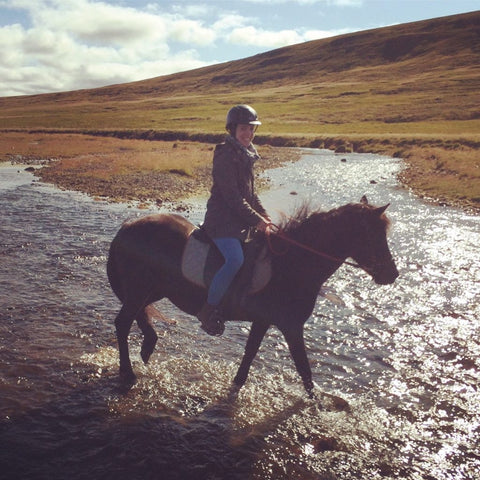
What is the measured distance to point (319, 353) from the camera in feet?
26.4

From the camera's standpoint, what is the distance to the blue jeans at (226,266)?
604 cm

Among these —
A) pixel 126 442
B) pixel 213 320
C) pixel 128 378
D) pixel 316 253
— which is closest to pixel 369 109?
pixel 316 253

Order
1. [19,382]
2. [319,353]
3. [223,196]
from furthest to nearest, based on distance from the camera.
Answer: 1. [319,353]
2. [19,382]
3. [223,196]

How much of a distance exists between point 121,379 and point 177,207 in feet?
48.3

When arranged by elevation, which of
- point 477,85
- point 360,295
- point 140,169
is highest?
point 477,85

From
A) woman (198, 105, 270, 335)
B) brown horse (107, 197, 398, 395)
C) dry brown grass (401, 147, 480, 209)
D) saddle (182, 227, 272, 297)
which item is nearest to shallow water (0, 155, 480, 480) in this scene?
brown horse (107, 197, 398, 395)

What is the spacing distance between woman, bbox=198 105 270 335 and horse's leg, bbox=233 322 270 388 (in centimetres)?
54

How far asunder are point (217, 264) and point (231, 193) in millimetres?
1062

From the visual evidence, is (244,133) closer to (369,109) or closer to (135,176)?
(135,176)

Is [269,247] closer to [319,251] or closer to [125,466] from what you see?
[319,251]

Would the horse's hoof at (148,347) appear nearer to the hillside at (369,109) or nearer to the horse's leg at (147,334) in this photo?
the horse's leg at (147,334)

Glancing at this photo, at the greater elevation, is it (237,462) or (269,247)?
(269,247)

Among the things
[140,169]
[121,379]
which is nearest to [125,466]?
[121,379]

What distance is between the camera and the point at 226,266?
605cm
